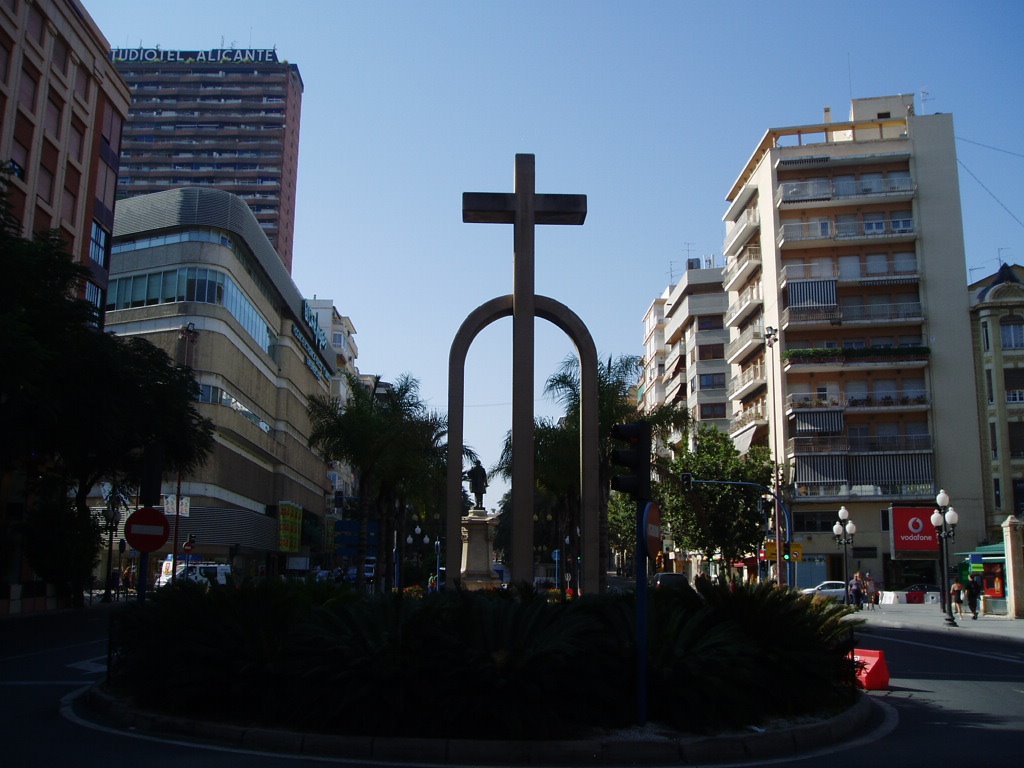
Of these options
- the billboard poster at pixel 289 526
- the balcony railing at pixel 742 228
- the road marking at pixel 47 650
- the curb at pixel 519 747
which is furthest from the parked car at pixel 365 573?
the balcony railing at pixel 742 228

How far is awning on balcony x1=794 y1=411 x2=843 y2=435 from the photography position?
2317 inches

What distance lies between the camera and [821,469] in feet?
192

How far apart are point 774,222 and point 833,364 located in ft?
32.5

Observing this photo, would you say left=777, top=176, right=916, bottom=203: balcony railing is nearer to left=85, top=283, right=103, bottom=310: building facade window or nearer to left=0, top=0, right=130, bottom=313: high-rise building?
left=0, top=0, right=130, bottom=313: high-rise building

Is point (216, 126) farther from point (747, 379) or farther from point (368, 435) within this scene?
point (368, 435)

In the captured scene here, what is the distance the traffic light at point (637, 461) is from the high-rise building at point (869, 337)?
4823cm

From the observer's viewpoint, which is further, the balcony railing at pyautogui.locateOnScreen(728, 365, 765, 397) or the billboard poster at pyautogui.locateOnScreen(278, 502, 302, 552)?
the billboard poster at pyautogui.locateOnScreen(278, 502, 302, 552)

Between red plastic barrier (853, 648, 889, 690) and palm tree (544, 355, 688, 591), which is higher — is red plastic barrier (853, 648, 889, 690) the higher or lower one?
the lower one

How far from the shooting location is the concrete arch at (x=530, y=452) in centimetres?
1468

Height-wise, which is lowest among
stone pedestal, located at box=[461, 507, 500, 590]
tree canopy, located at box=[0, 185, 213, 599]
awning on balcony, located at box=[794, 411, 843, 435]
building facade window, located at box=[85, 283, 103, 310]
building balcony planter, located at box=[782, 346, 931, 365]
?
stone pedestal, located at box=[461, 507, 500, 590]

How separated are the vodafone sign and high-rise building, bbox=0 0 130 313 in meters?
39.7

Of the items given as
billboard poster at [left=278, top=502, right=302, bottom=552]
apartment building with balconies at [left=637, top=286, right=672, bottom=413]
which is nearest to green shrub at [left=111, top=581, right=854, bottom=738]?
billboard poster at [left=278, top=502, right=302, bottom=552]

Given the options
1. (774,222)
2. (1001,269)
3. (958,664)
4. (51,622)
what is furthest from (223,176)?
(958,664)

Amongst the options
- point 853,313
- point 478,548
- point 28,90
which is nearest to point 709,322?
point 853,313
